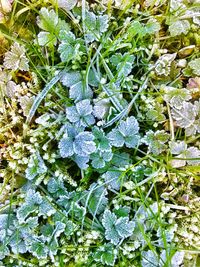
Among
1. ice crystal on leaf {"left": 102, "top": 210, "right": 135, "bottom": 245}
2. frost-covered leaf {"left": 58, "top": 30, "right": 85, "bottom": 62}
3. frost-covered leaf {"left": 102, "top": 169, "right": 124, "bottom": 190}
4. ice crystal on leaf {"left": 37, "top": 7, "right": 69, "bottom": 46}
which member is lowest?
ice crystal on leaf {"left": 102, "top": 210, "right": 135, "bottom": 245}

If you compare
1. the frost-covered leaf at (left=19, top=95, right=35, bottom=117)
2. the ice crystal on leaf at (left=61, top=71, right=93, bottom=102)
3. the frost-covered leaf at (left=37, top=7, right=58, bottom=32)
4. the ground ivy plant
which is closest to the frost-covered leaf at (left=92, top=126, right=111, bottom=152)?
the ground ivy plant

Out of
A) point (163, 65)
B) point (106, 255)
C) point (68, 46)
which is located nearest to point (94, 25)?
point (68, 46)

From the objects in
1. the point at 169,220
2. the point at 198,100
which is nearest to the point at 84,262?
the point at 169,220

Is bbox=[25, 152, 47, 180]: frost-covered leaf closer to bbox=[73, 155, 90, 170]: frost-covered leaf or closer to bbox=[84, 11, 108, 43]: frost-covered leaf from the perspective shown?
bbox=[73, 155, 90, 170]: frost-covered leaf

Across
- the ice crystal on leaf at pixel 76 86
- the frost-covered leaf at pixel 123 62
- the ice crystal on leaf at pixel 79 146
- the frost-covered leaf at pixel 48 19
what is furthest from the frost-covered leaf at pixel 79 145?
the frost-covered leaf at pixel 48 19

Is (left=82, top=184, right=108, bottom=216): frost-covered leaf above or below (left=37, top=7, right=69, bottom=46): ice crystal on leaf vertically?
below
